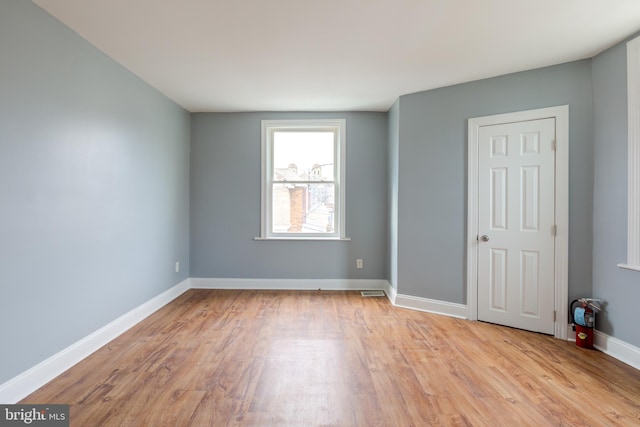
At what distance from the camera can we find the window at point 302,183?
4520mm

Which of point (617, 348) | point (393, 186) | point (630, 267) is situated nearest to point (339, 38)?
point (393, 186)

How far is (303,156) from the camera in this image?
457cm

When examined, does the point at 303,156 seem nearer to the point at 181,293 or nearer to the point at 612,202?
the point at 181,293

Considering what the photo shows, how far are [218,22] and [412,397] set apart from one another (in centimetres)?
287

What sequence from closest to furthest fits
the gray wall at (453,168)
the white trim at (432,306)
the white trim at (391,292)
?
the gray wall at (453,168) < the white trim at (432,306) < the white trim at (391,292)

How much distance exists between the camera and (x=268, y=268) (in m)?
4.50

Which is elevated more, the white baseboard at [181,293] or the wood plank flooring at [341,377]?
the white baseboard at [181,293]

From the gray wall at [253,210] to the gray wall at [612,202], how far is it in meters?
2.29

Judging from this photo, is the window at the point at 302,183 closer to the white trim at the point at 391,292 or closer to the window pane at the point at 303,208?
the window pane at the point at 303,208

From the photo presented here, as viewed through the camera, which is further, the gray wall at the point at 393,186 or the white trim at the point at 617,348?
the gray wall at the point at 393,186

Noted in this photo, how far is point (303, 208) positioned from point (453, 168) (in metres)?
2.11

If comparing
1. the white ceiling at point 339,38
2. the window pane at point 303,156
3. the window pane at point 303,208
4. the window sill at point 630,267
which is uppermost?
the white ceiling at point 339,38

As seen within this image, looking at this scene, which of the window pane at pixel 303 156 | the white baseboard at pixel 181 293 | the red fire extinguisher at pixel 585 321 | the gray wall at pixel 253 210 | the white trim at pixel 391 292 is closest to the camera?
the white baseboard at pixel 181 293

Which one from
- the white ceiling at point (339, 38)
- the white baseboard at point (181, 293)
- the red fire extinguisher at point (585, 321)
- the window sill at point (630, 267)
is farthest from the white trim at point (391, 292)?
the white ceiling at point (339, 38)
